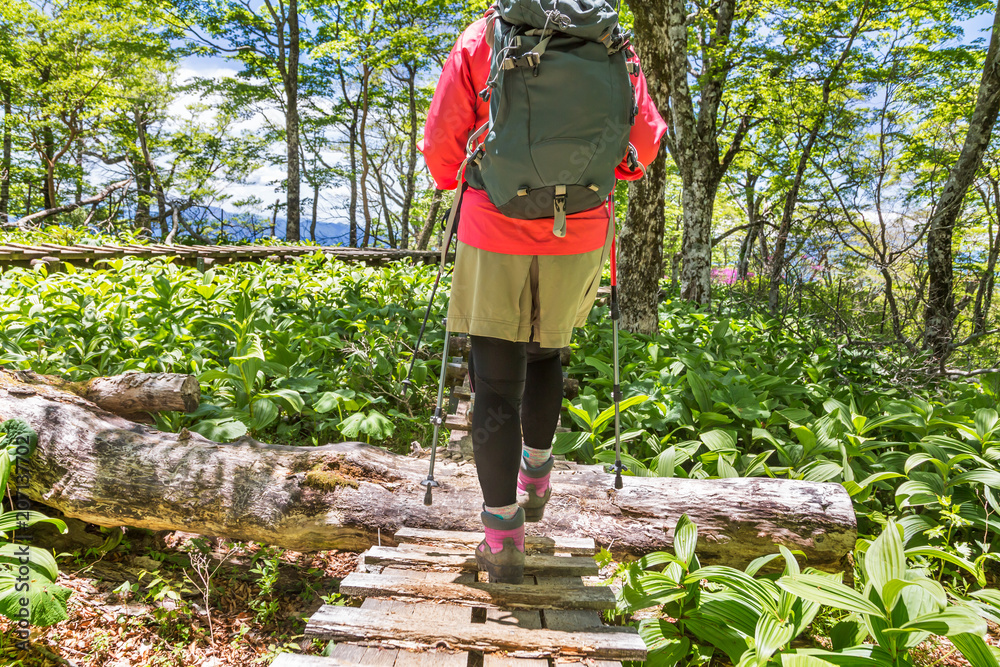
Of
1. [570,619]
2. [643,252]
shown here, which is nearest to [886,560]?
[570,619]

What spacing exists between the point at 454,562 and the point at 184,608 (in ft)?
3.78

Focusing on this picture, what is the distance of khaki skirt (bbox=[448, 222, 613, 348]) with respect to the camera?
5.96ft

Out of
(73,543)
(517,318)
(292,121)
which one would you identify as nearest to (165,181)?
(292,121)

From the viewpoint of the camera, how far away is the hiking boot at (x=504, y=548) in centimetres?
193

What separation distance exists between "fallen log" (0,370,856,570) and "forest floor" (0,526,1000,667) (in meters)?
0.24

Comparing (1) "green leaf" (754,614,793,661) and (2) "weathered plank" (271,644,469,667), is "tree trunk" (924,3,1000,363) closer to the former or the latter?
(1) "green leaf" (754,614,793,661)

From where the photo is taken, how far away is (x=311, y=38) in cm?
1697

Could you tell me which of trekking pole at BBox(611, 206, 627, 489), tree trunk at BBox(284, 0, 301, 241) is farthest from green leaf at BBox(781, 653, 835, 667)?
tree trunk at BBox(284, 0, 301, 241)

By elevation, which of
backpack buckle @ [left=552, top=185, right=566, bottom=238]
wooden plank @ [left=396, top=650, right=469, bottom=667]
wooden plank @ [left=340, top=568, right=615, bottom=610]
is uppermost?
backpack buckle @ [left=552, top=185, right=566, bottom=238]

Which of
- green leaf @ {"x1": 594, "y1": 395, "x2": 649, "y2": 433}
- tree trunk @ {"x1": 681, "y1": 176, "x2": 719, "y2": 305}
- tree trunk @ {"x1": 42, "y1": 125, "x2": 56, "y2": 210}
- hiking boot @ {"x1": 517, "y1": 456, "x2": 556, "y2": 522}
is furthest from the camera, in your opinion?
tree trunk @ {"x1": 42, "y1": 125, "x2": 56, "y2": 210}

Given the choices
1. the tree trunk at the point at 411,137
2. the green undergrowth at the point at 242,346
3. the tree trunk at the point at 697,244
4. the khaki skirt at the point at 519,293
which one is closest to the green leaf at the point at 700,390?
the green undergrowth at the point at 242,346

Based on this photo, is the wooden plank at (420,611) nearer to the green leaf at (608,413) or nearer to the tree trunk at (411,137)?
the green leaf at (608,413)

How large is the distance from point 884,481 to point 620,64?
282 cm

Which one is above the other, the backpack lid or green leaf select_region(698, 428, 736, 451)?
the backpack lid
